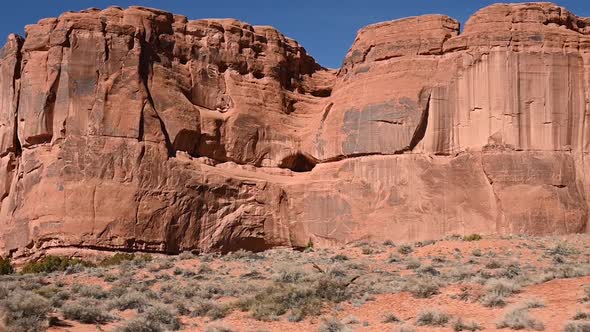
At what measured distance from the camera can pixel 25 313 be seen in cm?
1680

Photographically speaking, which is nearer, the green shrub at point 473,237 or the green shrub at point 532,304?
the green shrub at point 532,304

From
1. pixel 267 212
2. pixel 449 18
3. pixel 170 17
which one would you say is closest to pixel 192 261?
pixel 267 212

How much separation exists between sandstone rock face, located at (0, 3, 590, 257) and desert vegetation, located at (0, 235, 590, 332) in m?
7.34

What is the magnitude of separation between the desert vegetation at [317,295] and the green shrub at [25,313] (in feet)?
0.07

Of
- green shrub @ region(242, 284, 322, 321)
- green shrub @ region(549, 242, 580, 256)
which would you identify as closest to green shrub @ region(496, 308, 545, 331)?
green shrub @ region(242, 284, 322, 321)

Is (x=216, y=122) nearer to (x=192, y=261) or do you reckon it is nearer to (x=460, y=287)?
(x=192, y=261)

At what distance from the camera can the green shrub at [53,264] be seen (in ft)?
102

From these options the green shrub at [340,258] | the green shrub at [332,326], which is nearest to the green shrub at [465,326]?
the green shrub at [332,326]

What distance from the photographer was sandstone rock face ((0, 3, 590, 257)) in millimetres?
36156

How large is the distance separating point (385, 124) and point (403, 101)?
4.32 ft

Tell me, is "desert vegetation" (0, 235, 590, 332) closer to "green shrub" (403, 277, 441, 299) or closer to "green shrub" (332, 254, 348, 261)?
"green shrub" (403, 277, 441, 299)

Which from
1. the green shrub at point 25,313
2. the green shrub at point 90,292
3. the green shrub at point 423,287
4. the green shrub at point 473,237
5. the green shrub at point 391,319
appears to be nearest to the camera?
the green shrub at point 25,313

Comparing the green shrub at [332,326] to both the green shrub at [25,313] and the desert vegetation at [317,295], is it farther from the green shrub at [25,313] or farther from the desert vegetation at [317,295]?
the green shrub at [25,313]

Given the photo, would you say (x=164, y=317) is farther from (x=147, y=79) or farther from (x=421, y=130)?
(x=421, y=130)
